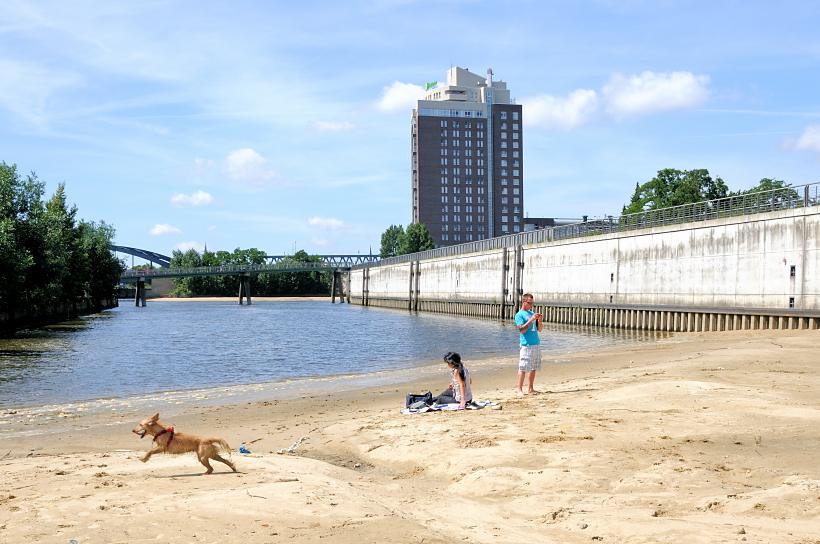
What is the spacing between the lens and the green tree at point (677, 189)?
332ft

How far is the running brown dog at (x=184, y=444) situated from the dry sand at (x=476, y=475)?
1.02 feet

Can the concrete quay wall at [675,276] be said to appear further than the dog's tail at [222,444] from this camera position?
Yes

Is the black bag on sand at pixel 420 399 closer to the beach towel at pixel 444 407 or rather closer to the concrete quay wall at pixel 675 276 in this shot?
the beach towel at pixel 444 407

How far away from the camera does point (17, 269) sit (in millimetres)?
57781

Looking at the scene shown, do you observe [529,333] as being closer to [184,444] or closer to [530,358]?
[530,358]

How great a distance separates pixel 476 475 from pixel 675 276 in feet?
156

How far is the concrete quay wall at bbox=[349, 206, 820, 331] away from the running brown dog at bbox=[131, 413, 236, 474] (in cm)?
3729

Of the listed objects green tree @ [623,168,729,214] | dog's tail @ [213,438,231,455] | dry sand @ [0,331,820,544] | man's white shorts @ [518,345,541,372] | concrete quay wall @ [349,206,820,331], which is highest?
green tree @ [623,168,729,214]

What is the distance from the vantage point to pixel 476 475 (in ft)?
39.6

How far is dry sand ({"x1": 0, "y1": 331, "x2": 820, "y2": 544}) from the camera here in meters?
8.91

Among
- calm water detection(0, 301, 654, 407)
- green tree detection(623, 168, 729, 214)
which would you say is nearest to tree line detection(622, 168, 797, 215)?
green tree detection(623, 168, 729, 214)

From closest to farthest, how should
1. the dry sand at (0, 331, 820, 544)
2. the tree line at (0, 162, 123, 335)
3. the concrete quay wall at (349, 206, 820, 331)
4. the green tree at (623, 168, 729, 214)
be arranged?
1. the dry sand at (0, 331, 820, 544)
2. the concrete quay wall at (349, 206, 820, 331)
3. the tree line at (0, 162, 123, 335)
4. the green tree at (623, 168, 729, 214)

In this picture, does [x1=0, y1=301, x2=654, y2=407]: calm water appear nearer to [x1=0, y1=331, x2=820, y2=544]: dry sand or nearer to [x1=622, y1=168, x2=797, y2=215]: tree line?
[x1=0, y1=331, x2=820, y2=544]: dry sand

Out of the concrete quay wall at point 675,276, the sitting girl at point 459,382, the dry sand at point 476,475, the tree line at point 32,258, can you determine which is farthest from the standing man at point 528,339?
the tree line at point 32,258
